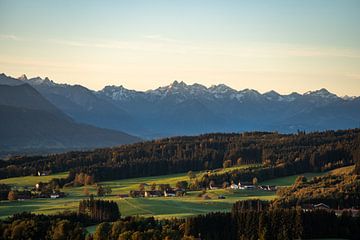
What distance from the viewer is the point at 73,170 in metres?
174

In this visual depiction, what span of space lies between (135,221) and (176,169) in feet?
313

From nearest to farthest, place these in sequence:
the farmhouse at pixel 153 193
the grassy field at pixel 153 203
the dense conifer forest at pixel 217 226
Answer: the dense conifer forest at pixel 217 226
the grassy field at pixel 153 203
the farmhouse at pixel 153 193

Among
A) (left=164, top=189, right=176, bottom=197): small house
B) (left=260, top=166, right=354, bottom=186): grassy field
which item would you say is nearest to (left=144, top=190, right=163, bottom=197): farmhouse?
(left=164, top=189, right=176, bottom=197): small house

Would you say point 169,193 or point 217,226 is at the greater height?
point 169,193

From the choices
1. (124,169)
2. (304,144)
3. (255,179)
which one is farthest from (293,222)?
(304,144)

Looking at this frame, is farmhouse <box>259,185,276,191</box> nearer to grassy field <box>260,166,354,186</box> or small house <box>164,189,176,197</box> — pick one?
grassy field <box>260,166,354,186</box>

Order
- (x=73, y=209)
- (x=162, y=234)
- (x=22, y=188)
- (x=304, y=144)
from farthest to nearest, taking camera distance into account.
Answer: (x=304, y=144)
(x=22, y=188)
(x=73, y=209)
(x=162, y=234)

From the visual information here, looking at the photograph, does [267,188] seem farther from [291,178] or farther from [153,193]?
[153,193]

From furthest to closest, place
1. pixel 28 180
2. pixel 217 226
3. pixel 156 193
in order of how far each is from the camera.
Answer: pixel 28 180
pixel 156 193
pixel 217 226

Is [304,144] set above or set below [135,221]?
above

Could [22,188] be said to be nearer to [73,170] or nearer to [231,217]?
[73,170]

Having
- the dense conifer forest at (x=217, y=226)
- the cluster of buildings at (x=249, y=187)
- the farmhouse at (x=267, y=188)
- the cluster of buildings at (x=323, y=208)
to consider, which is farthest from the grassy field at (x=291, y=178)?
the dense conifer forest at (x=217, y=226)

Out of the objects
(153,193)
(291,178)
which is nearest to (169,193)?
(153,193)

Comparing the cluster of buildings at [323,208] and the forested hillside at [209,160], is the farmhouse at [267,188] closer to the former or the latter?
the forested hillside at [209,160]
